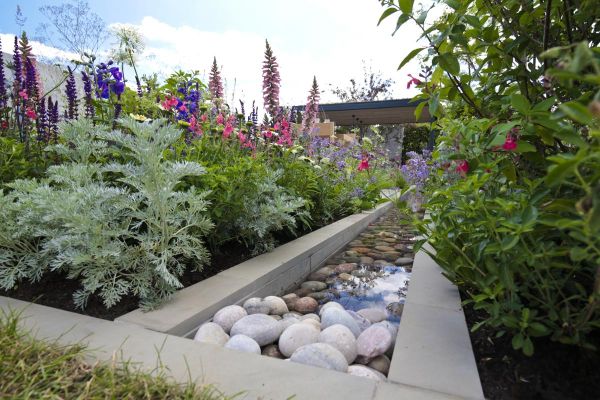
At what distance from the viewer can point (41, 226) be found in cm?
181

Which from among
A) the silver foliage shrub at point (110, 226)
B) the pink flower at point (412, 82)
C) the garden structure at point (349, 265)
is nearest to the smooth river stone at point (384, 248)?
the garden structure at point (349, 265)

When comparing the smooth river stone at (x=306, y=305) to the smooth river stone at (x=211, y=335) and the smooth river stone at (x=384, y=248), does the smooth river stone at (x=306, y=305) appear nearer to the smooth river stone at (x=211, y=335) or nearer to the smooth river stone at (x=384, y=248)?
the smooth river stone at (x=211, y=335)

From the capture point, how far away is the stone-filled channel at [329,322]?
1.51 m

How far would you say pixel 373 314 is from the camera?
204cm

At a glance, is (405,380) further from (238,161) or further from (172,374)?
(238,161)

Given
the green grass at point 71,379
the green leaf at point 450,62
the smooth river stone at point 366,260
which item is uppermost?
the green leaf at point 450,62

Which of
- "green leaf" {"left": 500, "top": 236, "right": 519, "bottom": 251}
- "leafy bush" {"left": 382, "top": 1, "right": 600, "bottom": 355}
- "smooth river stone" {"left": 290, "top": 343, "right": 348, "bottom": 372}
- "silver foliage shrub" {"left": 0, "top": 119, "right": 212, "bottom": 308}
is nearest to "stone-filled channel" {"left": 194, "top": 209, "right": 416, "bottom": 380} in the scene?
"smooth river stone" {"left": 290, "top": 343, "right": 348, "bottom": 372}

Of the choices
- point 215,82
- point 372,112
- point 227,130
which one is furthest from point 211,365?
point 372,112

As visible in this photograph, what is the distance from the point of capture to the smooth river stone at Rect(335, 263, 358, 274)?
291 centimetres

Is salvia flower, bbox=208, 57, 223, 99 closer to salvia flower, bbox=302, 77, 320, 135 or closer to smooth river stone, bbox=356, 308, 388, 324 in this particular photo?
salvia flower, bbox=302, 77, 320, 135

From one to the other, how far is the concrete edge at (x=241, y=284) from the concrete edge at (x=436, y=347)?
859mm

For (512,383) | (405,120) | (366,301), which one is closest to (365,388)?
(512,383)

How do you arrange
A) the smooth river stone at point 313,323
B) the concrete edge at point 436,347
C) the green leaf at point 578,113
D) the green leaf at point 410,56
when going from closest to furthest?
1. the green leaf at point 578,113
2. the concrete edge at point 436,347
3. the green leaf at point 410,56
4. the smooth river stone at point 313,323

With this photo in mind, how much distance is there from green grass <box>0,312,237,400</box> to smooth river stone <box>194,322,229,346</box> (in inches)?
16.0
